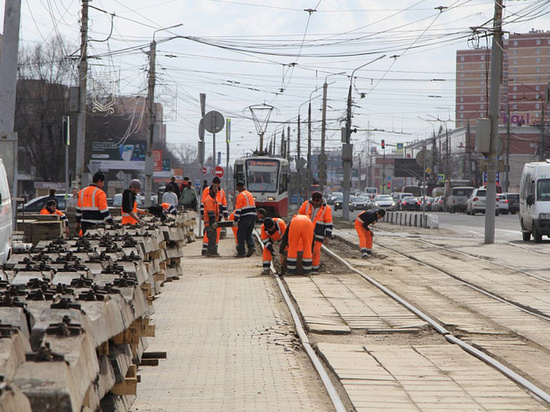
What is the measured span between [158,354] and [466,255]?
49.0 ft

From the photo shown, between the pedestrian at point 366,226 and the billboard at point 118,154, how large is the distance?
56213 millimetres

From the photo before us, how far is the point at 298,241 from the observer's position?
1675 cm

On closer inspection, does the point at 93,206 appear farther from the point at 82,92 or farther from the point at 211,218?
the point at 82,92

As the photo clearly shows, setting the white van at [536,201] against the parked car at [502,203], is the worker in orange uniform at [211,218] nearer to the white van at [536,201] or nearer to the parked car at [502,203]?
the white van at [536,201]

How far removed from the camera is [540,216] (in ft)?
90.0

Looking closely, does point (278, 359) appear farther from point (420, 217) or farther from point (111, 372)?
point (420, 217)

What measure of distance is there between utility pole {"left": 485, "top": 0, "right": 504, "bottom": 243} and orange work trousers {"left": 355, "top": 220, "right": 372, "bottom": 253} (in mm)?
6871

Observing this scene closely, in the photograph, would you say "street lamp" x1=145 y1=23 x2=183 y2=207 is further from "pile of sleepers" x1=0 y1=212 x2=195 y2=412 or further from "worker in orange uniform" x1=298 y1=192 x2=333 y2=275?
"pile of sleepers" x1=0 y1=212 x2=195 y2=412

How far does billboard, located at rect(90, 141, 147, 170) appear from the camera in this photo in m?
76.6

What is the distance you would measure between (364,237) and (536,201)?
8877 millimetres

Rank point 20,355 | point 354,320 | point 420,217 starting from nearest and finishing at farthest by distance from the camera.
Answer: point 20,355 → point 354,320 → point 420,217

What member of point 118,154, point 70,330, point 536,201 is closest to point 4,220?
point 70,330

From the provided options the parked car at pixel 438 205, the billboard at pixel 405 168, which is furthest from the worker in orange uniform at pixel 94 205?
the billboard at pixel 405 168

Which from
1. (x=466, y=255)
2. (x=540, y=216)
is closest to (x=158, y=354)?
(x=466, y=255)
